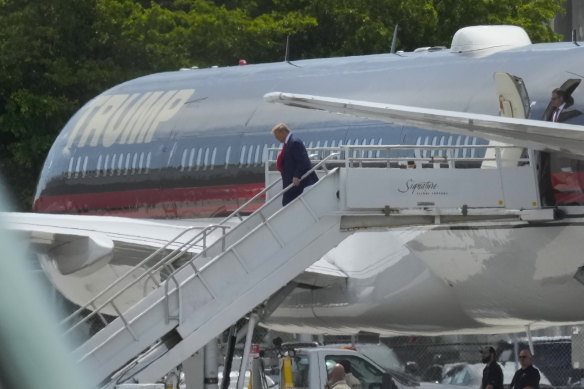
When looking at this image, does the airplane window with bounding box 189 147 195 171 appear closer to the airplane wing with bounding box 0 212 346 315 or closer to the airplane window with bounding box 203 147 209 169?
the airplane window with bounding box 203 147 209 169

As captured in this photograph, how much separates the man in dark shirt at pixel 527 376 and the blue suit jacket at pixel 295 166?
543cm

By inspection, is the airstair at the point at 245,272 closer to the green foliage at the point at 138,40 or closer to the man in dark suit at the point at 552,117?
the man in dark suit at the point at 552,117

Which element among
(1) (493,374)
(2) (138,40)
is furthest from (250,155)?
(2) (138,40)

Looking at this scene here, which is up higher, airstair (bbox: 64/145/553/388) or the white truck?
airstair (bbox: 64/145/553/388)

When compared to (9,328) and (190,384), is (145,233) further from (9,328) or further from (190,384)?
(9,328)

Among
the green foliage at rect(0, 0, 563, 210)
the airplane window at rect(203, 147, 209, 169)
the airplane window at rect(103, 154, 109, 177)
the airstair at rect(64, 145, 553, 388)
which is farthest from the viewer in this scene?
the green foliage at rect(0, 0, 563, 210)

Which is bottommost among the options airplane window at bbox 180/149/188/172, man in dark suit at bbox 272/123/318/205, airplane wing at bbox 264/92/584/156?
airplane window at bbox 180/149/188/172

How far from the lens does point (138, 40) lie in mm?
38625

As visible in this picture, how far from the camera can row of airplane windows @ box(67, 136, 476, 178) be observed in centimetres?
1841

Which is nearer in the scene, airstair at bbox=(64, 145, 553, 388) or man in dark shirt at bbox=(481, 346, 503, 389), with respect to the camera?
airstair at bbox=(64, 145, 553, 388)

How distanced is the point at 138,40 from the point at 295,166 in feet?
81.5

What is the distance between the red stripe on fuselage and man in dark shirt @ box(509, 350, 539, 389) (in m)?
4.34

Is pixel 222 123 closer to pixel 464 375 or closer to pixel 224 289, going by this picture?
pixel 224 289

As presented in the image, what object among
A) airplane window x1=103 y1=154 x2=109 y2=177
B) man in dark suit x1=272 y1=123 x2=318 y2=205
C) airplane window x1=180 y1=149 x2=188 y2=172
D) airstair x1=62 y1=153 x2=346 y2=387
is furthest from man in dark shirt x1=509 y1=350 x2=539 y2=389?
airplane window x1=103 y1=154 x2=109 y2=177
